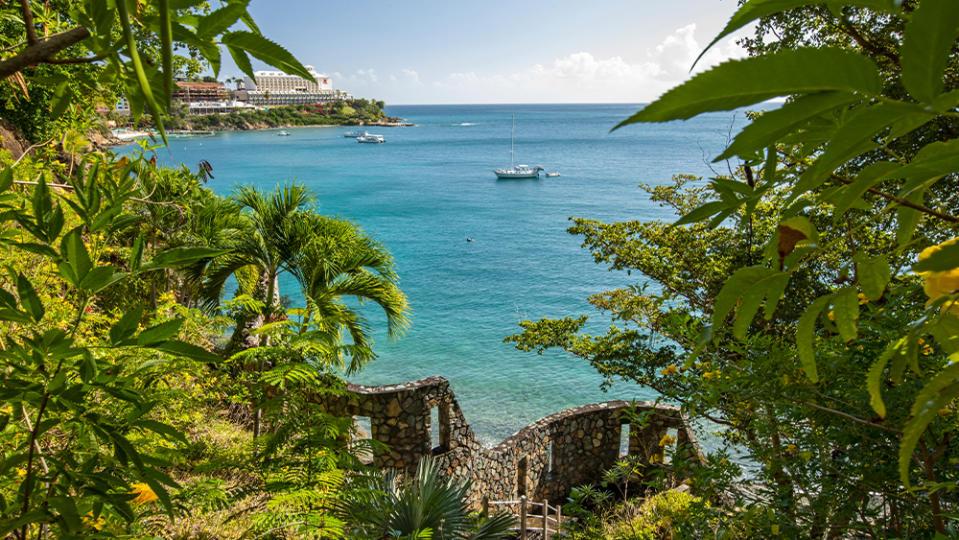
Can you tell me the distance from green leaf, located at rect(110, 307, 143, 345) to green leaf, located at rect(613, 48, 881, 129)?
22.9 inches

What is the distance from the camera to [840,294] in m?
0.50

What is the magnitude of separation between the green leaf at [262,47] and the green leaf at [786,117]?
0.36 metres

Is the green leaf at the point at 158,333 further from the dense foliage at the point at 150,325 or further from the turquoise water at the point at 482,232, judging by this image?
the turquoise water at the point at 482,232

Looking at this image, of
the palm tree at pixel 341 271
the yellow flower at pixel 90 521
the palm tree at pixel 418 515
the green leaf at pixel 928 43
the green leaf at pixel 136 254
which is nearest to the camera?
the green leaf at pixel 928 43

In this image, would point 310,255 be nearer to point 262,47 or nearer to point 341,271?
point 341,271

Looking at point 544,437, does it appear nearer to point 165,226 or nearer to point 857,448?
point 165,226

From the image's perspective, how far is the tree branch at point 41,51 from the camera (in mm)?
446

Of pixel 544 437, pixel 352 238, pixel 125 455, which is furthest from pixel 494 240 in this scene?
pixel 125 455

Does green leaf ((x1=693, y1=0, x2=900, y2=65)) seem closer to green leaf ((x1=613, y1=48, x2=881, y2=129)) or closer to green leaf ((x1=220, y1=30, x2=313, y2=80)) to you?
green leaf ((x1=613, y1=48, x2=881, y2=129))

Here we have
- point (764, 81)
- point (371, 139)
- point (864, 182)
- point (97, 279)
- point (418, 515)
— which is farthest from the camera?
point (371, 139)

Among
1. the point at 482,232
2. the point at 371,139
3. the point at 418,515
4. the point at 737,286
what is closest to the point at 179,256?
the point at 737,286

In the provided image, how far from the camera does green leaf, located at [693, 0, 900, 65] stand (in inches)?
10.4

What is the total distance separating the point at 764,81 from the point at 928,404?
256mm

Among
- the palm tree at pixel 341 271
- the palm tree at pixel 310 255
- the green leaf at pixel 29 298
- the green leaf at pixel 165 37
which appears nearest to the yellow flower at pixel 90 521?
the green leaf at pixel 29 298
